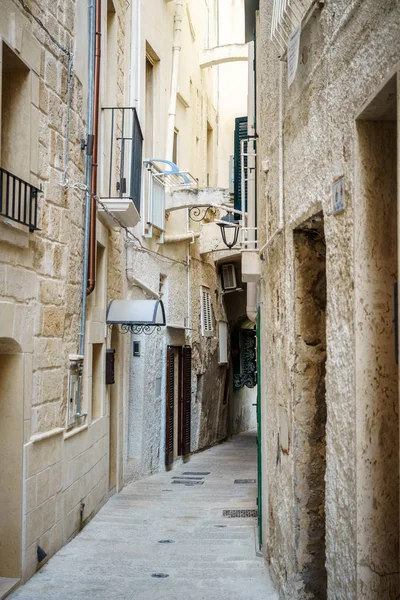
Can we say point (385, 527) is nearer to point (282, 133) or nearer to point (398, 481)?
point (398, 481)

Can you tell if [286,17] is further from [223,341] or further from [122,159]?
Answer: [223,341]

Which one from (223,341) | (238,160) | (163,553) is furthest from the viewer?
(223,341)

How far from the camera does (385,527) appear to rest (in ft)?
10.9

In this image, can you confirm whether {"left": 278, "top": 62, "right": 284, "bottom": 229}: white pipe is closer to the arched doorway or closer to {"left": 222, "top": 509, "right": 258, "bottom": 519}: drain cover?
the arched doorway

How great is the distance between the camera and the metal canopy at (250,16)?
8.55m

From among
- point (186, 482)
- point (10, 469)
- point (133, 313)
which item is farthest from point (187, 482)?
point (10, 469)

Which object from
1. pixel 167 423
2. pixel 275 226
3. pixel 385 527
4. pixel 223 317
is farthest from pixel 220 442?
pixel 385 527

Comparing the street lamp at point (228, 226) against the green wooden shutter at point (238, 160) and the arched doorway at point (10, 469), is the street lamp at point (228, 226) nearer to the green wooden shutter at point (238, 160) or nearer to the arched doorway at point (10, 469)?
the green wooden shutter at point (238, 160)

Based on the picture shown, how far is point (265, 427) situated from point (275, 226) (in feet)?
6.11

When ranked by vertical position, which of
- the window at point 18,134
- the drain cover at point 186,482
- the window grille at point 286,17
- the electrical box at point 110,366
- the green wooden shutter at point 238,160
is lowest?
the drain cover at point 186,482

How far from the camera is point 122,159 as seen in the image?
348 inches

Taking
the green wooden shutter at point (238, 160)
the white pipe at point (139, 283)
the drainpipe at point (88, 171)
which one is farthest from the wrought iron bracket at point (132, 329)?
the green wooden shutter at point (238, 160)

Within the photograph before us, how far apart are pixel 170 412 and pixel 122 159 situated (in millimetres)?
5561

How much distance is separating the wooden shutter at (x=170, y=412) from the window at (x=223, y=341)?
4.84 metres
